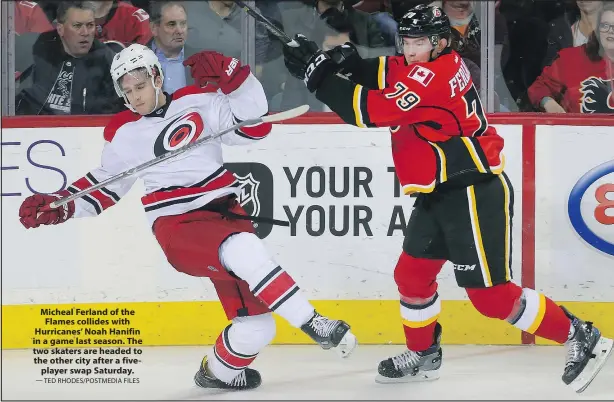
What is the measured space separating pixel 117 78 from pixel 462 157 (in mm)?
1125

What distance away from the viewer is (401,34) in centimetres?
393

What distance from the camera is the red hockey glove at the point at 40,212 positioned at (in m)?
3.98

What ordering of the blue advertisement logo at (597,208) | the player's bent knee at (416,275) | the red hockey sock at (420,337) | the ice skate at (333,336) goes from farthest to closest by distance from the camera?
the blue advertisement logo at (597,208)
the red hockey sock at (420,337)
the player's bent knee at (416,275)
the ice skate at (333,336)

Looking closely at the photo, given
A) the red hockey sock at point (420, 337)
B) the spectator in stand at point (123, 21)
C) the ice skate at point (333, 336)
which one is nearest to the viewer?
the ice skate at point (333, 336)

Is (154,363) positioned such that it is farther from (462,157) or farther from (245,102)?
(462,157)

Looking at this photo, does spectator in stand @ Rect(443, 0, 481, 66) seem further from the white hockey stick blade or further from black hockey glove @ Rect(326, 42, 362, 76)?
the white hockey stick blade

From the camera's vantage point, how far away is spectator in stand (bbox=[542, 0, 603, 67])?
495cm

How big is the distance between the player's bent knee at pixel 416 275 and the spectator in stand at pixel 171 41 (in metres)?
1.33

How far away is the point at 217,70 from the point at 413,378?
1276 mm

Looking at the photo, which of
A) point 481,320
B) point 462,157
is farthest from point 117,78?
point 481,320

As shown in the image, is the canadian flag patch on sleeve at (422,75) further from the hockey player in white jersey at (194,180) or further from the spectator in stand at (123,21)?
the spectator in stand at (123,21)

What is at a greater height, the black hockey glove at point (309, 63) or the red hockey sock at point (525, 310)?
the black hockey glove at point (309, 63)

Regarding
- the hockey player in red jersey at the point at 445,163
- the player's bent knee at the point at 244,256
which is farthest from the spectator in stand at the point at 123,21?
the player's bent knee at the point at 244,256

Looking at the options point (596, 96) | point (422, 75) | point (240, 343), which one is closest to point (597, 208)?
point (596, 96)
